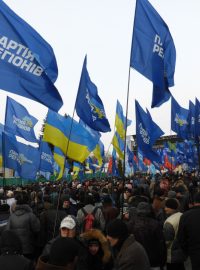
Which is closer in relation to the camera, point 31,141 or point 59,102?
point 59,102

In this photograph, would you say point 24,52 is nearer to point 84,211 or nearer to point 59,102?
point 59,102

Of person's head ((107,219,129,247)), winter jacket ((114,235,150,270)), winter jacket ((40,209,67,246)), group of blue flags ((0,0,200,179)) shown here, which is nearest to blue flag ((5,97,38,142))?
group of blue flags ((0,0,200,179))

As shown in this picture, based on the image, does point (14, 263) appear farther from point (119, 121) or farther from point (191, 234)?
point (119, 121)

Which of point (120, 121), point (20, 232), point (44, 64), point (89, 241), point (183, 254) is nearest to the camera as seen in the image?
point (89, 241)

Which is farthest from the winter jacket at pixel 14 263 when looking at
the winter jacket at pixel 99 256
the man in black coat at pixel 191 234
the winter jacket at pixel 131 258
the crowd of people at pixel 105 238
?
the man in black coat at pixel 191 234

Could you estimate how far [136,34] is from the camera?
28.8 ft

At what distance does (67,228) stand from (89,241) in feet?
2.06

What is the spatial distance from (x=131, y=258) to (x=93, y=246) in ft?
2.51

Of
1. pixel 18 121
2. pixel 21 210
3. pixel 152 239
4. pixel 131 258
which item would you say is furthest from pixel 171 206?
pixel 18 121

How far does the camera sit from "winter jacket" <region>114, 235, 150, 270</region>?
3.96 metres

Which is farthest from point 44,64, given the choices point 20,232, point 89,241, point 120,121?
point 120,121

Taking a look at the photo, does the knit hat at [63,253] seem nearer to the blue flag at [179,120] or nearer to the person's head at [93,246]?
the person's head at [93,246]

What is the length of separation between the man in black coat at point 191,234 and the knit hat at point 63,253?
256 cm

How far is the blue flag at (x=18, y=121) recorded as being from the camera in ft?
43.1
